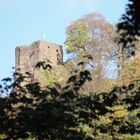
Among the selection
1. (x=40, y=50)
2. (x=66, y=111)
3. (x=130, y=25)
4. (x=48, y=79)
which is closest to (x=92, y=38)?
(x=40, y=50)

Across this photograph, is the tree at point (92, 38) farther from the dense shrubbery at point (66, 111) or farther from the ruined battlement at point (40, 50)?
the dense shrubbery at point (66, 111)

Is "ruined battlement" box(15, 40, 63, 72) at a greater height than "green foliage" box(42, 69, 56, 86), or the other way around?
"ruined battlement" box(15, 40, 63, 72)

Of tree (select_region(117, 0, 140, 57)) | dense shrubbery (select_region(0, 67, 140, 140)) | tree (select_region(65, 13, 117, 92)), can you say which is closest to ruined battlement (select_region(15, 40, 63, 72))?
tree (select_region(65, 13, 117, 92))

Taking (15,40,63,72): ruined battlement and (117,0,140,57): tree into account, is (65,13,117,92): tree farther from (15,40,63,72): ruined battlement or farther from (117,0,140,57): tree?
(117,0,140,57): tree


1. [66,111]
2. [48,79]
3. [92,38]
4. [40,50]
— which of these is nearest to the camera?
[66,111]

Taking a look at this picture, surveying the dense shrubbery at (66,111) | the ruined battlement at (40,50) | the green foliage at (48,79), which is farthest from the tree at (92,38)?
the dense shrubbery at (66,111)

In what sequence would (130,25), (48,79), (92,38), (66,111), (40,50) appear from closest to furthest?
(130,25) < (66,111) < (48,79) < (92,38) < (40,50)

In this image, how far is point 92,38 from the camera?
5572cm

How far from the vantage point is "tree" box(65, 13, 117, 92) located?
54.2m

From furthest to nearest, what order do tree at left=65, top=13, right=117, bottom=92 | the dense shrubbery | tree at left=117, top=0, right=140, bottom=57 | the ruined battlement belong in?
the ruined battlement
tree at left=65, top=13, right=117, bottom=92
the dense shrubbery
tree at left=117, top=0, right=140, bottom=57

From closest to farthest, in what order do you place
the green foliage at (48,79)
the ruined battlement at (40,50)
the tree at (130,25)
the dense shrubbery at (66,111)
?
the tree at (130,25) → the dense shrubbery at (66,111) → the green foliage at (48,79) → the ruined battlement at (40,50)

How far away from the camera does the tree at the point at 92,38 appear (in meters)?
54.2

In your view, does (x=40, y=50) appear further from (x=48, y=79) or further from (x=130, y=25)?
(x=130, y=25)

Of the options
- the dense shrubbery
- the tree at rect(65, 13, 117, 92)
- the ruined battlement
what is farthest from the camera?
the ruined battlement
